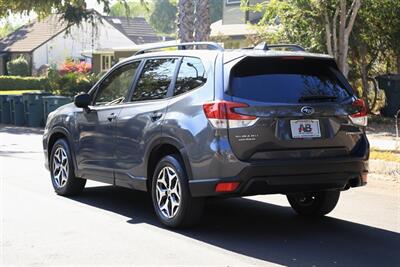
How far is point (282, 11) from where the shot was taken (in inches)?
749

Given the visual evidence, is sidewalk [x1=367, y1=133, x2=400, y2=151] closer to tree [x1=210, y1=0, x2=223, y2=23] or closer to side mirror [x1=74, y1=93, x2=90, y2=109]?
side mirror [x1=74, y1=93, x2=90, y2=109]

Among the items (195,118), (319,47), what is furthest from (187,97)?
(319,47)

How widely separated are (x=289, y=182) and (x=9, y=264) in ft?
8.54

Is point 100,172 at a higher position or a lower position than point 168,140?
lower

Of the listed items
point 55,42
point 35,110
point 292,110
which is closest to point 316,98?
point 292,110

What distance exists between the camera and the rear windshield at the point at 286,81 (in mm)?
6387

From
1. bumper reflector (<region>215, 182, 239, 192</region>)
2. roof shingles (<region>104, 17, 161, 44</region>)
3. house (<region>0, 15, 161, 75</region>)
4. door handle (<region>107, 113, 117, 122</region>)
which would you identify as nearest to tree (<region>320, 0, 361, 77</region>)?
door handle (<region>107, 113, 117, 122</region>)

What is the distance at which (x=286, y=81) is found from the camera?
657 centimetres

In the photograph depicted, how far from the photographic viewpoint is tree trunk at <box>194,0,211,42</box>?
1777 centimetres

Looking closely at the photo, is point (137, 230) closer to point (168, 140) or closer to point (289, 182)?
point (168, 140)

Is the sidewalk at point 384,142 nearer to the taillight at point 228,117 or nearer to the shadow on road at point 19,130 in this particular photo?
the taillight at point 228,117

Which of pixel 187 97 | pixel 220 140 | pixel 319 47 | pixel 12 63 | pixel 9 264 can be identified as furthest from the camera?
pixel 12 63

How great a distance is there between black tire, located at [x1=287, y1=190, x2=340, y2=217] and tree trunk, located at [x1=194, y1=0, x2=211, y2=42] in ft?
34.7

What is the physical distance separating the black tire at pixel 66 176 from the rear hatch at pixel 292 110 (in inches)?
120
